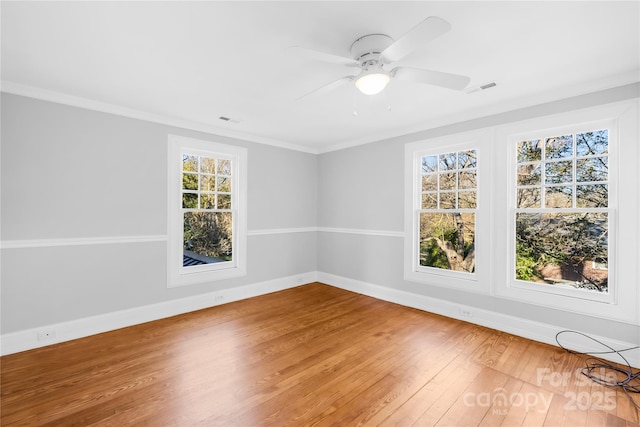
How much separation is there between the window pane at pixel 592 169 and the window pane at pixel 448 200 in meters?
1.22

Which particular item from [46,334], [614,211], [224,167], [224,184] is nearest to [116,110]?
[224,167]

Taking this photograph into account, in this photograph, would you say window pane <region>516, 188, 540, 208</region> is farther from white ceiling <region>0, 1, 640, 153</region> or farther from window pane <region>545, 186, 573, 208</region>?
white ceiling <region>0, 1, 640, 153</region>

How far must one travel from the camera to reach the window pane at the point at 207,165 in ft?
13.4

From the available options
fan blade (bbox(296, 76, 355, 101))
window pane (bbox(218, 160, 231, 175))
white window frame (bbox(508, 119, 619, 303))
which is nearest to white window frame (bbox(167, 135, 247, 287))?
window pane (bbox(218, 160, 231, 175))

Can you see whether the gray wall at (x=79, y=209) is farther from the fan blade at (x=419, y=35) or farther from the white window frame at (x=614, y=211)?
the white window frame at (x=614, y=211)

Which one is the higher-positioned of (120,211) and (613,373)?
(120,211)

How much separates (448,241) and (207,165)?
3.54 metres

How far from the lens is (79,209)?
3.06m

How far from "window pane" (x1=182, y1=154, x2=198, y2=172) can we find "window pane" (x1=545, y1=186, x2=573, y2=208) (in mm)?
4309

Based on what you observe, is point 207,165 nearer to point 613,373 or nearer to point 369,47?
point 369,47

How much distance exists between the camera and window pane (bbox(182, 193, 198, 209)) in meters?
3.88

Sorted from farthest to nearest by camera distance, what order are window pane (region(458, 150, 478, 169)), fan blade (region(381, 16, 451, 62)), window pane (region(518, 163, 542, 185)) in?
window pane (region(458, 150, 478, 169)) < window pane (region(518, 163, 542, 185)) < fan blade (region(381, 16, 451, 62))

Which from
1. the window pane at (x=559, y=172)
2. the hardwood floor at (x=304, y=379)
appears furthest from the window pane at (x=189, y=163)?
the window pane at (x=559, y=172)

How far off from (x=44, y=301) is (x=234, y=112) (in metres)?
2.80
